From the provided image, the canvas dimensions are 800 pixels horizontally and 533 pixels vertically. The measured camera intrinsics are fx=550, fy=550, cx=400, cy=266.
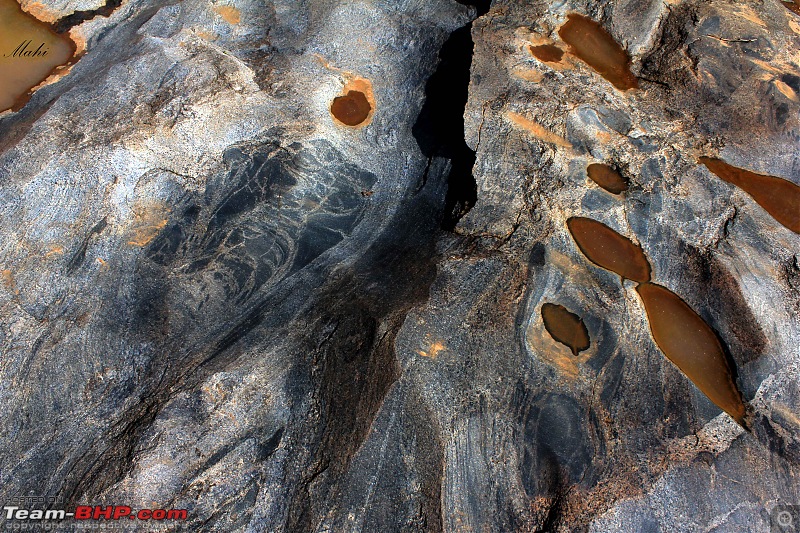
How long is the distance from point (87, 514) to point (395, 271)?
313cm

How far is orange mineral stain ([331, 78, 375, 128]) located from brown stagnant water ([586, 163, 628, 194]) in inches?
107

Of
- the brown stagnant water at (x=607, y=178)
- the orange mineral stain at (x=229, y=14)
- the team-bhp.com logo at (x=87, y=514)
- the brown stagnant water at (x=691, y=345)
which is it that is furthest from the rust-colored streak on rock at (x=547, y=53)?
the team-bhp.com logo at (x=87, y=514)

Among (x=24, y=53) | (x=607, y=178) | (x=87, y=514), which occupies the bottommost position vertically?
(x=87, y=514)

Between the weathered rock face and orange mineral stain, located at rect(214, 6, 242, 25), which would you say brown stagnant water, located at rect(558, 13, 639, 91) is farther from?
orange mineral stain, located at rect(214, 6, 242, 25)

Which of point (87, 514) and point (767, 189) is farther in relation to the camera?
point (767, 189)

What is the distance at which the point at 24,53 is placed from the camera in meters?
7.73

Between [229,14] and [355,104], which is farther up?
[229,14]

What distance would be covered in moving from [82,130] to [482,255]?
175 inches

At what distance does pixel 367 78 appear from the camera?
712 centimetres

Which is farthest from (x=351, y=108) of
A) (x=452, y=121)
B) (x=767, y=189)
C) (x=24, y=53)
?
(x=24, y=53)

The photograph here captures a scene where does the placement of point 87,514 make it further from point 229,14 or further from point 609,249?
point 229,14

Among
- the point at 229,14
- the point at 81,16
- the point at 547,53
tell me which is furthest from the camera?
the point at 81,16

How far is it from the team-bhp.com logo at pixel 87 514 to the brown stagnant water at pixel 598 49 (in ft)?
20.9

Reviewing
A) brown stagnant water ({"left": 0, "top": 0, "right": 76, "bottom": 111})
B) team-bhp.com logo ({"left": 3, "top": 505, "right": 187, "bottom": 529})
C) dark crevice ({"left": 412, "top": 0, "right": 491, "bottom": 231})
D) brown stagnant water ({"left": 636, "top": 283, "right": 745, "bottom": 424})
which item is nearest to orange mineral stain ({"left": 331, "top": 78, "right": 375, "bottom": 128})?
dark crevice ({"left": 412, "top": 0, "right": 491, "bottom": 231})
